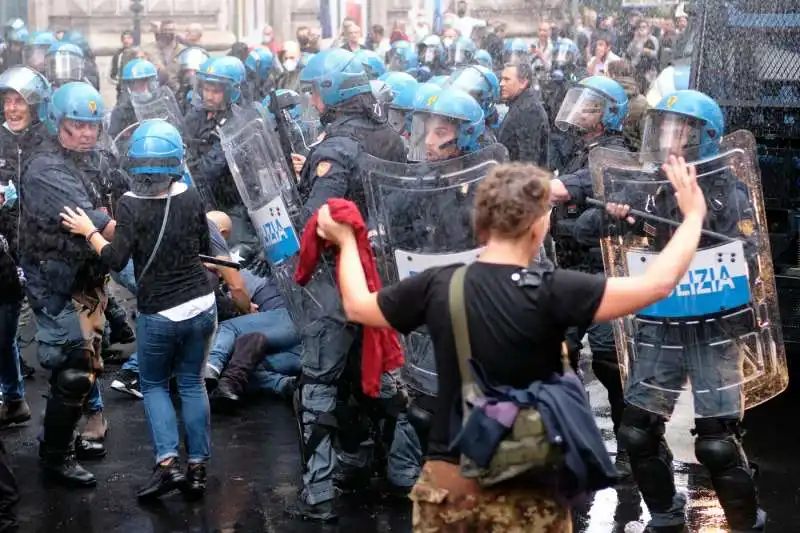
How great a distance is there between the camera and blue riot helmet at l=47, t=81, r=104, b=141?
682cm

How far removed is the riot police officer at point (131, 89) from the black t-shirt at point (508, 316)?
7923 mm

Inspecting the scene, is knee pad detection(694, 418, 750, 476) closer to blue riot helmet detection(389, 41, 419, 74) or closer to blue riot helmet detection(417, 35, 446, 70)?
blue riot helmet detection(389, 41, 419, 74)

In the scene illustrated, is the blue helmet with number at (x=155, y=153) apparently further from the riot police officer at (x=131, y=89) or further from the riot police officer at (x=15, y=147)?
the riot police officer at (x=131, y=89)

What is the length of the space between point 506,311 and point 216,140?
5914 mm

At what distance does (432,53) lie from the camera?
16922mm

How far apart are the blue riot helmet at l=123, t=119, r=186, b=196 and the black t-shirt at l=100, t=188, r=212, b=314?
6 centimetres

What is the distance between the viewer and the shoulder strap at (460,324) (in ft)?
12.6

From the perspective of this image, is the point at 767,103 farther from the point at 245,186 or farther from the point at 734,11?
the point at 245,186

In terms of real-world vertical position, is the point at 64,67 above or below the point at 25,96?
below

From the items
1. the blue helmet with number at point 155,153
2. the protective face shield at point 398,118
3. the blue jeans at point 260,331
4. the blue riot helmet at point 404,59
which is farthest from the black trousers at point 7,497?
the blue riot helmet at point 404,59

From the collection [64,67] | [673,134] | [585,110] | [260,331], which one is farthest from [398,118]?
[64,67]

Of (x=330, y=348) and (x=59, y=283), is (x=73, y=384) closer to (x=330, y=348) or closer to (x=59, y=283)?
(x=59, y=283)

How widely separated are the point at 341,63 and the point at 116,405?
2577 mm

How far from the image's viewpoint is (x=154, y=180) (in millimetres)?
→ 6152
